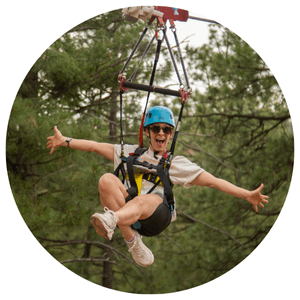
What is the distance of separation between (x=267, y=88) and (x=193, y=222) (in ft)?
4.97

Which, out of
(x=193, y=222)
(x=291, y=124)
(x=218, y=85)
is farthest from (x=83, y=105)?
(x=291, y=124)

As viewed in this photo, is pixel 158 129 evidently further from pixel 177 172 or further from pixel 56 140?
pixel 56 140

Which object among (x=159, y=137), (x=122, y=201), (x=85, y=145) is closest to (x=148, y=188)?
(x=122, y=201)

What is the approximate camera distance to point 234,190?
2691 mm

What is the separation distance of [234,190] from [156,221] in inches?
22.9

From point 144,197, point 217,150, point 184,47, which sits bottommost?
point 144,197

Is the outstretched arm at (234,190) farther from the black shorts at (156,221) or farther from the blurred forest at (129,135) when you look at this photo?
the blurred forest at (129,135)

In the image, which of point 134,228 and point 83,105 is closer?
point 134,228

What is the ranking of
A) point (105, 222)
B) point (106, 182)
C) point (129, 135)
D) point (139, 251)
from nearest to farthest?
point (105, 222) < point (106, 182) < point (139, 251) < point (129, 135)

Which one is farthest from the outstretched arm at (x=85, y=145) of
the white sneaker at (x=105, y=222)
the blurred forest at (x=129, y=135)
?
the white sneaker at (x=105, y=222)

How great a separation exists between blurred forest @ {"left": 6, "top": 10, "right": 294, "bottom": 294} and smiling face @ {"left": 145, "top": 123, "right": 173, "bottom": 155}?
46 cm

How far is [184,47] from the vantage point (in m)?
3.15

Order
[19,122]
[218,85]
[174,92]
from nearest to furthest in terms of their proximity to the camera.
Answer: [174,92], [19,122], [218,85]

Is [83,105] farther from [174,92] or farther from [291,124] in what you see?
[291,124]
